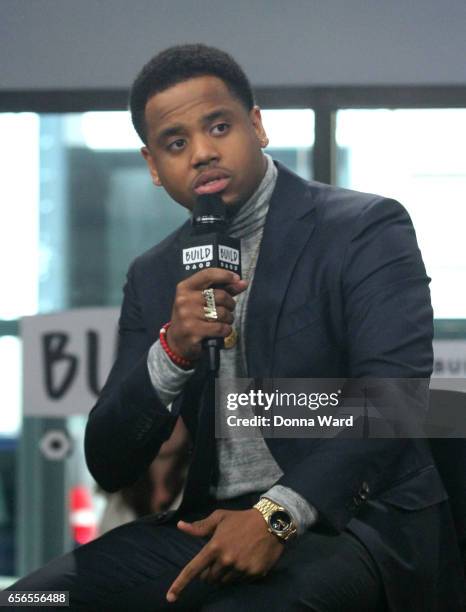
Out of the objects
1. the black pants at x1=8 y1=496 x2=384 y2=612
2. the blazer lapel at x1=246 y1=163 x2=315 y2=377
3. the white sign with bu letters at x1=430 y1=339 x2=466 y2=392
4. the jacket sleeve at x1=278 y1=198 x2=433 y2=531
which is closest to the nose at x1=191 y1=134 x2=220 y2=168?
the blazer lapel at x1=246 y1=163 x2=315 y2=377

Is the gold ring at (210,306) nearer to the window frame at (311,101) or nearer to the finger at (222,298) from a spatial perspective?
the finger at (222,298)

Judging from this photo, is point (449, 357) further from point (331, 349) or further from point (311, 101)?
point (331, 349)

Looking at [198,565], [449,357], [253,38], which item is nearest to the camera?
[198,565]

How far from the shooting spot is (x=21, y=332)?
2.68 m

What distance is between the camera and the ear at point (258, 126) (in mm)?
1530

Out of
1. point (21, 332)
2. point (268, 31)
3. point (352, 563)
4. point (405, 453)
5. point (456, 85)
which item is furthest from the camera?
point (21, 332)

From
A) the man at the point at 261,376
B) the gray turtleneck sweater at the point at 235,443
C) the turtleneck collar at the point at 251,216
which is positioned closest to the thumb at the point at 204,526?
the man at the point at 261,376

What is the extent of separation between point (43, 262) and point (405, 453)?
5.40 ft

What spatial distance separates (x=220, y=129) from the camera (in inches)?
56.9

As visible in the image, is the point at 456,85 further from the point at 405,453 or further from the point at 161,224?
the point at 405,453

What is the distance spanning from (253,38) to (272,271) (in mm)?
1038

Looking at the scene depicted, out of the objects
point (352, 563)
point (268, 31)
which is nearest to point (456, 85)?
point (268, 31)

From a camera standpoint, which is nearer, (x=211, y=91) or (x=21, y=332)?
(x=211, y=91)

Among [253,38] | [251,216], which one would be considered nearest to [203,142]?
[251,216]
